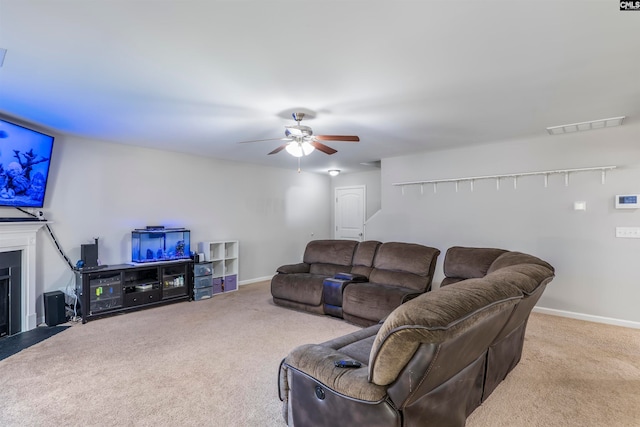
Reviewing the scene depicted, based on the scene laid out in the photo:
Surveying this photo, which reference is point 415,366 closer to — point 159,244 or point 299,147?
point 299,147

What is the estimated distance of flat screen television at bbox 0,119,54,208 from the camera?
3.49m

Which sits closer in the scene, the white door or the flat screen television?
the flat screen television

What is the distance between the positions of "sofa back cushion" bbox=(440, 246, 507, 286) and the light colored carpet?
86cm

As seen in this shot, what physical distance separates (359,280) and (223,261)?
264 cm

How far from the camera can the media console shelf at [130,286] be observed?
420 centimetres

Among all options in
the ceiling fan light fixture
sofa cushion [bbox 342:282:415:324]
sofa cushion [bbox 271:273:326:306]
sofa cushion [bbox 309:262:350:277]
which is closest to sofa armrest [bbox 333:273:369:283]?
sofa cushion [bbox 342:282:415:324]

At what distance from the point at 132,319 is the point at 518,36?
487 cm

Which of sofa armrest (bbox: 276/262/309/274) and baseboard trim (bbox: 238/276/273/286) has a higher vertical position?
sofa armrest (bbox: 276/262/309/274)

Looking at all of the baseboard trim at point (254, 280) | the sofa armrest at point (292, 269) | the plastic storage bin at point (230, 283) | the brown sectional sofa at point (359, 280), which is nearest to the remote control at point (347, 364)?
the brown sectional sofa at point (359, 280)

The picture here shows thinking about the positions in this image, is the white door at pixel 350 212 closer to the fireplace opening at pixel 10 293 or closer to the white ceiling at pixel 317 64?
the white ceiling at pixel 317 64

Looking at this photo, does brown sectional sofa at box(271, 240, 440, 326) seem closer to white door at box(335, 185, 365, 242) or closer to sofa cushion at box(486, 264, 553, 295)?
sofa cushion at box(486, 264, 553, 295)

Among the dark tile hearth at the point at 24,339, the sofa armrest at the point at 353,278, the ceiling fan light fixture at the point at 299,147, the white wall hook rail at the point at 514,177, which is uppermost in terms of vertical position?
the ceiling fan light fixture at the point at 299,147

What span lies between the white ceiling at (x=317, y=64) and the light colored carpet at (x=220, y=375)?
2375mm

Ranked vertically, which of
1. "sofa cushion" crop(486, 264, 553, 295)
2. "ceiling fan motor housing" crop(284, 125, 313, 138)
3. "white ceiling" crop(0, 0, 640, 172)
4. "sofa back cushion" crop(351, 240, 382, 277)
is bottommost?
"sofa back cushion" crop(351, 240, 382, 277)
